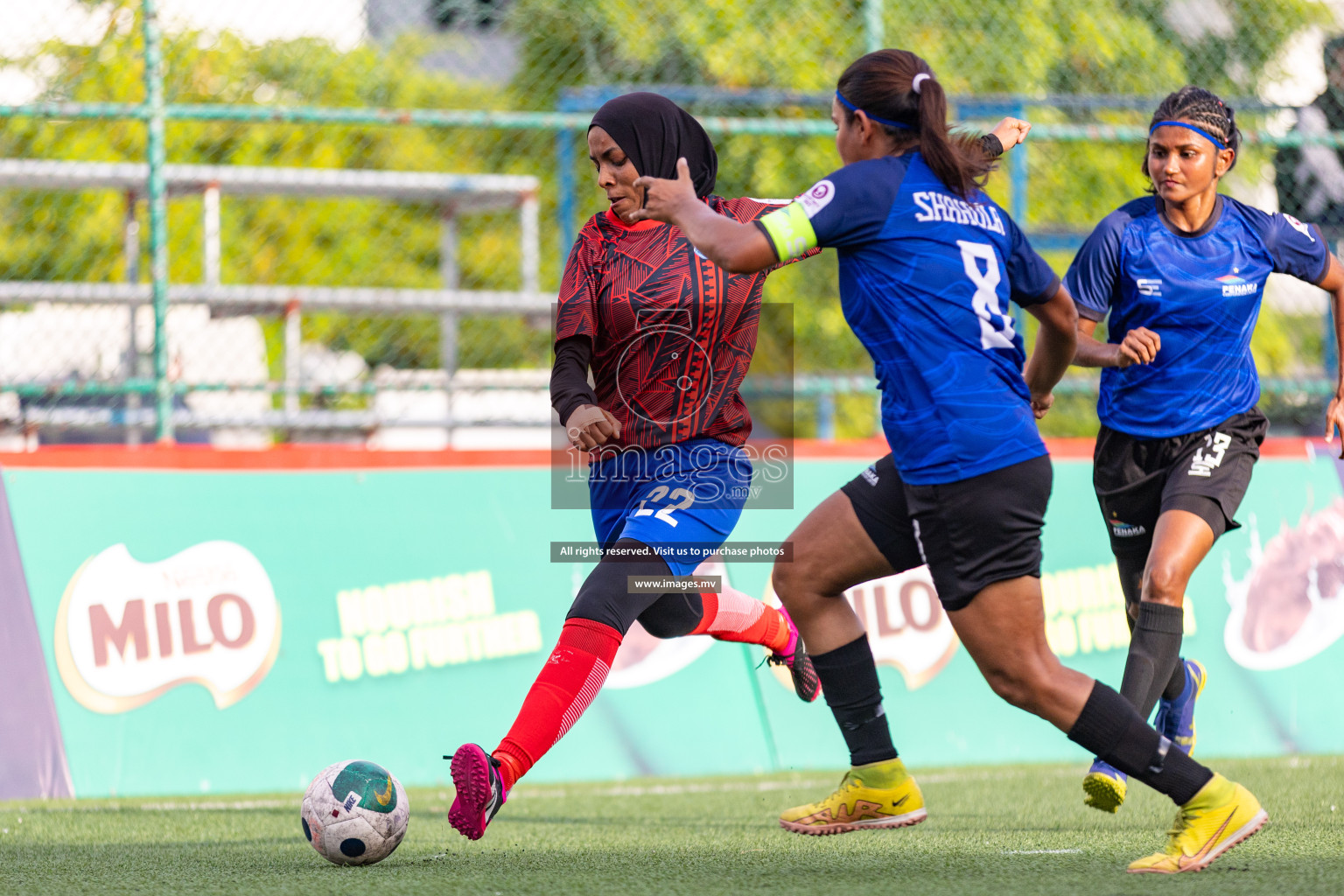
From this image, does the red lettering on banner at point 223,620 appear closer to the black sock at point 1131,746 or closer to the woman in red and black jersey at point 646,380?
the woman in red and black jersey at point 646,380

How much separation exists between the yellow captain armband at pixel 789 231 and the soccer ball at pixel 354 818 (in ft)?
5.97

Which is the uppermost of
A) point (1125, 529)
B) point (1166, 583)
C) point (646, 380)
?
point (646, 380)

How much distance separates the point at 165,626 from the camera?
6188mm

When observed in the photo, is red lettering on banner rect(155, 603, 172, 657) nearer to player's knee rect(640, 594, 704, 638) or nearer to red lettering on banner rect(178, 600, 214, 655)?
red lettering on banner rect(178, 600, 214, 655)

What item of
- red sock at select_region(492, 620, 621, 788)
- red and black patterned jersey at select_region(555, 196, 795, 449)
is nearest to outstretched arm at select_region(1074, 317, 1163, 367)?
red and black patterned jersey at select_region(555, 196, 795, 449)

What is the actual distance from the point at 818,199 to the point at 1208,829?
1779 millimetres

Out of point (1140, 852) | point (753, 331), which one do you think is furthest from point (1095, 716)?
point (753, 331)

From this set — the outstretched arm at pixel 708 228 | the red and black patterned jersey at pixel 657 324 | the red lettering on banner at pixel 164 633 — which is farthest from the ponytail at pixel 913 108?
the red lettering on banner at pixel 164 633

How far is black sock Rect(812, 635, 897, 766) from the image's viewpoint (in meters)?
4.37

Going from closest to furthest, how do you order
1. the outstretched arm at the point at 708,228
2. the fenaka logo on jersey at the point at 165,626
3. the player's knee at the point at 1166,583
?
the outstretched arm at the point at 708,228 < the player's knee at the point at 1166,583 < the fenaka logo on jersey at the point at 165,626

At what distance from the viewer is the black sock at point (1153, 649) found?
4.45m

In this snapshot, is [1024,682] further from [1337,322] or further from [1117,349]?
[1337,322]

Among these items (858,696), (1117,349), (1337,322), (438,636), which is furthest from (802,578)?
(438,636)

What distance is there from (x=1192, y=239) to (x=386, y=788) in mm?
3096
